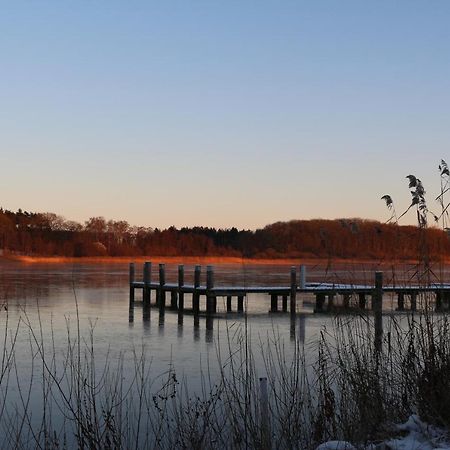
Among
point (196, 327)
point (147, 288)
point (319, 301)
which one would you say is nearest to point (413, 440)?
point (196, 327)

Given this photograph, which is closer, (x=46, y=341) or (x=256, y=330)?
(x=46, y=341)

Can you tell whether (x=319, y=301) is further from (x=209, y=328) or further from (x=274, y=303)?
(x=209, y=328)

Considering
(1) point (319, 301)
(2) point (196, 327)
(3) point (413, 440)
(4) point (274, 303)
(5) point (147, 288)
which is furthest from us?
(5) point (147, 288)

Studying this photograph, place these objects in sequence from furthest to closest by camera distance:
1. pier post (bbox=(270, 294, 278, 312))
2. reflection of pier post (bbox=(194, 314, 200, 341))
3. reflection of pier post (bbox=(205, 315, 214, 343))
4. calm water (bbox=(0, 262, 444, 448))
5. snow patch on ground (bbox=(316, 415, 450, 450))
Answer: pier post (bbox=(270, 294, 278, 312)) → reflection of pier post (bbox=(194, 314, 200, 341)) → reflection of pier post (bbox=(205, 315, 214, 343)) → calm water (bbox=(0, 262, 444, 448)) → snow patch on ground (bbox=(316, 415, 450, 450))

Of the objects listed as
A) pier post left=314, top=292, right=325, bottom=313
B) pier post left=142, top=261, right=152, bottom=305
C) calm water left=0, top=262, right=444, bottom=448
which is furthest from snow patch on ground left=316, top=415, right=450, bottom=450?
pier post left=142, top=261, right=152, bottom=305

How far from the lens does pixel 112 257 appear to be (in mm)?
127375

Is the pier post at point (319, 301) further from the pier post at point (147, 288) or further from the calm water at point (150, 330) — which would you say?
the pier post at point (147, 288)

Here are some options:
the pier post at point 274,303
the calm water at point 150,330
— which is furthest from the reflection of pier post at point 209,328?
the pier post at point 274,303

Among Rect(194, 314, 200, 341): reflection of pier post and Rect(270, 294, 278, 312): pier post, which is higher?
Rect(270, 294, 278, 312): pier post

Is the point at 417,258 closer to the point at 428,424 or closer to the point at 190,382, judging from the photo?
the point at 428,424

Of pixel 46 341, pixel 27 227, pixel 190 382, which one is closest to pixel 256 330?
pixel 46 341

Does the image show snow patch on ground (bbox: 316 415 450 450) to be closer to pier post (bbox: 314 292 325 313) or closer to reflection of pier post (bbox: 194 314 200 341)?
reflection of pier post (bbox: 194 314 200 341)

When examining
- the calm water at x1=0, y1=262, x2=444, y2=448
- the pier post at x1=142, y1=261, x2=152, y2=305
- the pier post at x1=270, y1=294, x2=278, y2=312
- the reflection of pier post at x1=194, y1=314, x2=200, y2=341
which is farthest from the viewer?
the pier post at x1=142, y1=261, x2=152, y2=305

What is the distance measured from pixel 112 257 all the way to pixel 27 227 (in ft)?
61.4
